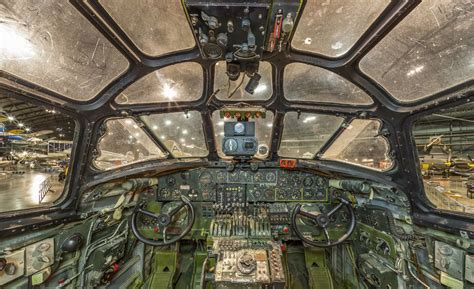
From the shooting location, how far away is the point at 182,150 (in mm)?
3051

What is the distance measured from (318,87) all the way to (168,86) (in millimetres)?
1588

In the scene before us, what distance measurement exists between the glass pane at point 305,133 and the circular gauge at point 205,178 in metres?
1.10

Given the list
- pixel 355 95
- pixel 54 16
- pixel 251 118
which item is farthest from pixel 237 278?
pixel 54 16

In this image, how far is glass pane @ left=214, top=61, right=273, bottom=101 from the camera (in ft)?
6.75

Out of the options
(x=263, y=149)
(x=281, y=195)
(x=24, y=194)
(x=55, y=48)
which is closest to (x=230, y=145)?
(x=263, y=149)

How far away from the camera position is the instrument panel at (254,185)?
10.0 feet

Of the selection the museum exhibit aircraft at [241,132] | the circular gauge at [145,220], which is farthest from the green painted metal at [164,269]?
the circular gauge at [145,220]

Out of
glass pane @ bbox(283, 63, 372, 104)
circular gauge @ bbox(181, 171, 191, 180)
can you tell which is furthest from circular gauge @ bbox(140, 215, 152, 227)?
glass pane @ bbox(283, 63, 372, 104)

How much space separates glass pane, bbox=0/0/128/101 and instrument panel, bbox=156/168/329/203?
1753 millimetres

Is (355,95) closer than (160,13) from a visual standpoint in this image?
No

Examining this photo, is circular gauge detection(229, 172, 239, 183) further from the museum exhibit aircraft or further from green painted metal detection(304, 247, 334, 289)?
green painted metal detection(304, 247, 334, 289)

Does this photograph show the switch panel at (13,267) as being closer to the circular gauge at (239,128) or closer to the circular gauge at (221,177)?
the circular gauge at (221,177)

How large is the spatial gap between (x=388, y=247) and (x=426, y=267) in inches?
17.2

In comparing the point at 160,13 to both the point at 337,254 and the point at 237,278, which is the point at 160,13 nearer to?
the point at 237,278
